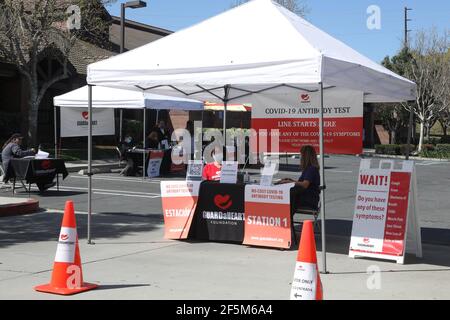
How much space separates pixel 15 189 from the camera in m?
16.0

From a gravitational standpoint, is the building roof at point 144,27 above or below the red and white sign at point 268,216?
above

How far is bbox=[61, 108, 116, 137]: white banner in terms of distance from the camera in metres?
Answer: 19.6

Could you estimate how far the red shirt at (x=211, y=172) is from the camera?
32.8ft

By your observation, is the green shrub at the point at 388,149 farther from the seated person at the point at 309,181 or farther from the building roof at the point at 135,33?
the seated person at the point at 309,181

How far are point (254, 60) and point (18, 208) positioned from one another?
661cm

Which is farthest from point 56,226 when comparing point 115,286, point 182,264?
point 115,286

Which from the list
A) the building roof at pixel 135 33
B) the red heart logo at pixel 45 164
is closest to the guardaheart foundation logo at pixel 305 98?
the red heart logo at pixel 45 164

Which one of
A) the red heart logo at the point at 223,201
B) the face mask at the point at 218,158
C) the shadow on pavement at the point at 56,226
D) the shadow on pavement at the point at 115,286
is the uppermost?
the face mask at the point at 218,158

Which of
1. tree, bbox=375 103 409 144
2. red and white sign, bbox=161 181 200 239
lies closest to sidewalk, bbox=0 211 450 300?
red and white sign, bbox=161 181 200 239

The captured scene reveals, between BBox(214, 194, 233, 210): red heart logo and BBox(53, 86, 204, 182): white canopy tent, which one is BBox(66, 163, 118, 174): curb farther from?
BBox(214, 194, 233, 210): red heart logo

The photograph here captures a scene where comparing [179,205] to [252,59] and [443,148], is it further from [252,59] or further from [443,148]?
[443,148]

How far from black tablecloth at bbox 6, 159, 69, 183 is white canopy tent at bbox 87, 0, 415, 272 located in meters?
6.49

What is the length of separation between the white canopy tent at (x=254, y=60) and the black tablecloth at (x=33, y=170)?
6.49 meters

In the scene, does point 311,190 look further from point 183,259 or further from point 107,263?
point 107,263
